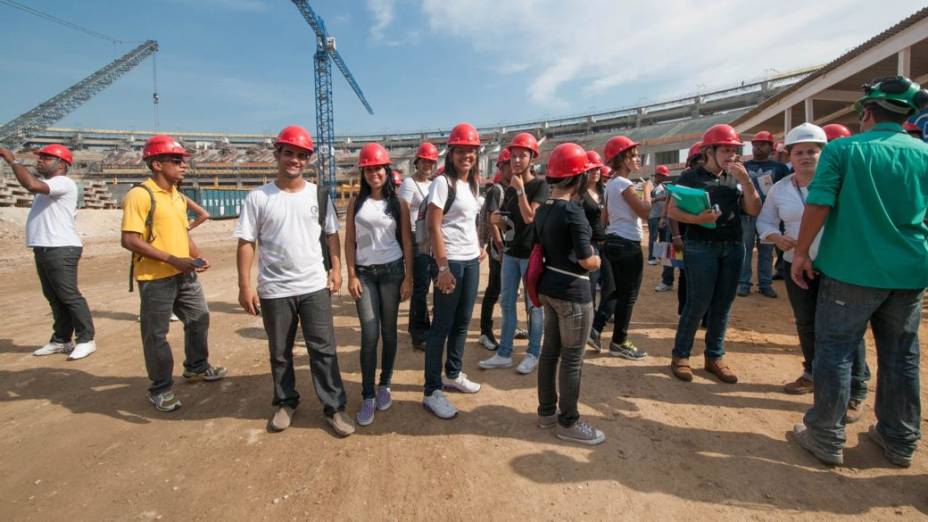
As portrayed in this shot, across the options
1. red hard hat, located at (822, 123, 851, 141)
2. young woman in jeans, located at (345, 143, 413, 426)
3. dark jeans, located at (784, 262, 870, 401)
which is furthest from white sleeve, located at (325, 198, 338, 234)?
red hard hat, located at (822, 123, 851, 141)

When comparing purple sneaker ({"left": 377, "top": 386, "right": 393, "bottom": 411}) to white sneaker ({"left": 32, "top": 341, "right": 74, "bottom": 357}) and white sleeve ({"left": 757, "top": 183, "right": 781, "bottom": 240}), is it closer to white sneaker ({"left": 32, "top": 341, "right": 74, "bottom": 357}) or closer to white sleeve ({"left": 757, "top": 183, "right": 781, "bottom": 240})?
white sleeve ({"left": 757, "top": 183, "right": 781, "bottom": 240})

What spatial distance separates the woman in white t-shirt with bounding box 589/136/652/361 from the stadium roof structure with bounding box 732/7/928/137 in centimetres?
917

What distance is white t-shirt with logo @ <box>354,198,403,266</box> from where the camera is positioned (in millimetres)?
2826

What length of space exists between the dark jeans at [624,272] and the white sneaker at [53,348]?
5213mm

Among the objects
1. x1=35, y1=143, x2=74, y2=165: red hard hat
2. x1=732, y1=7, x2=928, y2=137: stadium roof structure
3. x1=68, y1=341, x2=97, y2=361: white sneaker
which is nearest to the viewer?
x1=35, y1=143, x2=74, y2=165: red hard hat

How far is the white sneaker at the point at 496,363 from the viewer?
12.4ft

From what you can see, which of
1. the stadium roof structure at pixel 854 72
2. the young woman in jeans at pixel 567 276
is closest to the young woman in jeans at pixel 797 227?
the young woman in jeans at pixel 567 276

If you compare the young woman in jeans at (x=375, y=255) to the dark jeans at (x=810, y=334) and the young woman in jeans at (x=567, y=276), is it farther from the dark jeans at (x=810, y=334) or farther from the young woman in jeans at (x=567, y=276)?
the dark jeans at (x=810, y=334)

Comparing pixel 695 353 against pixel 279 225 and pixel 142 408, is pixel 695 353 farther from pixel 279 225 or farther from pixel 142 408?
pixel 142 408

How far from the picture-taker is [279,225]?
2.66 metres

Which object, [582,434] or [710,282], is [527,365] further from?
[710,282]

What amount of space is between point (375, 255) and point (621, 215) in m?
2.17

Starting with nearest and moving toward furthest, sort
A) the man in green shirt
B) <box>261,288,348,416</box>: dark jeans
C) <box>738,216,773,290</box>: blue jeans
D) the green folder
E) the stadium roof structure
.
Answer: the man in green shirt, <box>261,288,348,416</box>: dark jeans, the green folder, <box>738,216,773,290</box>: blue jeans, the stadium roof structure

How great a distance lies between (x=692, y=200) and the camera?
10.1 ft
